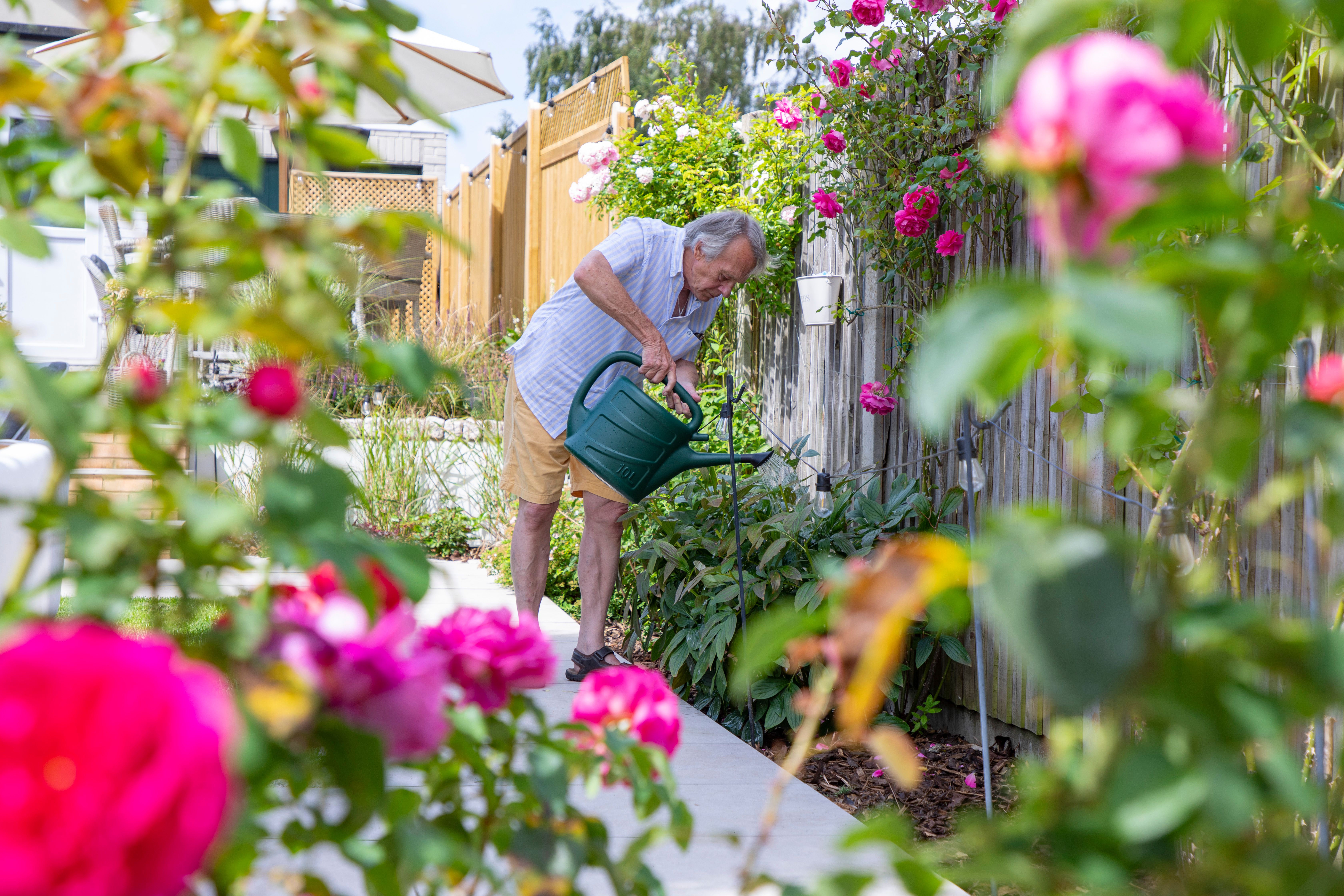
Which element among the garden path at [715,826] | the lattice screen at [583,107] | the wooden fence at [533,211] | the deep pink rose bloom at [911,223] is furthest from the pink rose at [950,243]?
the lattice screen at [583,107]

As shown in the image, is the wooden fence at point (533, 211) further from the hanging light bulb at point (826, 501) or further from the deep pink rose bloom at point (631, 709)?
the deep pink rose bloom at point (631, 709)

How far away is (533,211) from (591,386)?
16.9 ft

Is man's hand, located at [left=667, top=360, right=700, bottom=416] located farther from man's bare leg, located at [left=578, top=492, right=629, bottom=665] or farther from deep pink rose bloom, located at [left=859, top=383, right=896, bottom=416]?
deep pink rose bloom, located at [left=859, top=383, right=896, bottom=416]

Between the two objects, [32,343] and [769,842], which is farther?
[32,343]

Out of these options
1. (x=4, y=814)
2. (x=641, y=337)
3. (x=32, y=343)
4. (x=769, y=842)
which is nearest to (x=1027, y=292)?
(x=4, y=814)

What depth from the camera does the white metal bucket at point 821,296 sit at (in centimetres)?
347

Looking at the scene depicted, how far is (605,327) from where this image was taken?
3.21 metres

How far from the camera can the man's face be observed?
3.06 meters

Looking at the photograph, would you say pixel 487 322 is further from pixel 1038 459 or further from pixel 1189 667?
pixel 1189 667

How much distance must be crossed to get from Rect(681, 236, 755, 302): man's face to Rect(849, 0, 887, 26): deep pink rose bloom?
0.65 m

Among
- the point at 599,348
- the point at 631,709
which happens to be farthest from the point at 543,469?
the point at 631,709

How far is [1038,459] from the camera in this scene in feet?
8.43

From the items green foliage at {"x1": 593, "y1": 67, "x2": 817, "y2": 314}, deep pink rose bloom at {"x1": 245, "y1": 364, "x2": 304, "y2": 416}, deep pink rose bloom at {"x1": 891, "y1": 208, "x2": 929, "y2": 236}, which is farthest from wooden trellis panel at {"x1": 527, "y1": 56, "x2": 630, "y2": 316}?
deep pink rose bloom at {"x1": 245, "y1": 364, "x2": 304, "y2": 416}

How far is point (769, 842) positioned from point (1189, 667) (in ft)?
5.34
